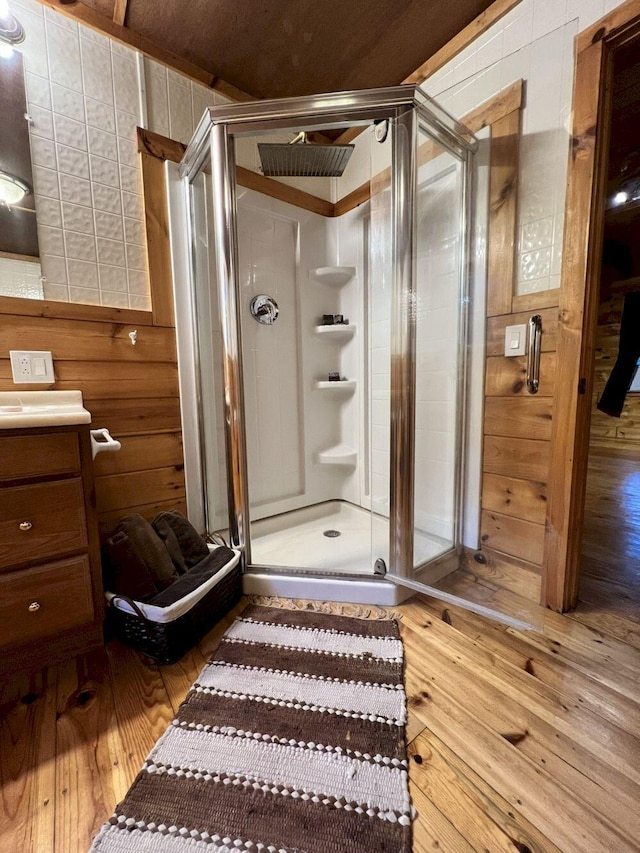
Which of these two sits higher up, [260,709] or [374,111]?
[374,111]

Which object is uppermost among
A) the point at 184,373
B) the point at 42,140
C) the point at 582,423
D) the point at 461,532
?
the point at 42,140

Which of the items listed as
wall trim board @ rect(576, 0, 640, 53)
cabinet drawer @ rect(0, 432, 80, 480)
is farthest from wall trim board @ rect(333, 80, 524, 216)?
cabinet drawer @ rect(0, 432, 80, 480)

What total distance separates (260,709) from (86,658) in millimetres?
607

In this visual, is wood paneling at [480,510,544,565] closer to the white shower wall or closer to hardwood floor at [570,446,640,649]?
hardwood floor at [570,446,640,649]

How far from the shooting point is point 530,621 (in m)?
1.13

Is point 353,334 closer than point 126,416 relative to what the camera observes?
No

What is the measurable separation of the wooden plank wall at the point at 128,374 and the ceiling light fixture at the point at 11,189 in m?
0.34

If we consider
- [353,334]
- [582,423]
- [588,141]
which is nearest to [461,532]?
[582,423]

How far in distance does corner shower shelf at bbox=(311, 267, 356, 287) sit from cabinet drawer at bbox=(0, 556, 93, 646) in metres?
1.75

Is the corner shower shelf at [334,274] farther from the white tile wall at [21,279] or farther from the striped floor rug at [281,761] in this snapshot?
the striped floor rug at [281,761]

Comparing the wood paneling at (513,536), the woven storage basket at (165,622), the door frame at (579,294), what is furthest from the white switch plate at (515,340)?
the woven storage basket at (165,622)

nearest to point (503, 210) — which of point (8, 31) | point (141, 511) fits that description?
point (8, 31)

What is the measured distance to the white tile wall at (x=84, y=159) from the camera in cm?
125

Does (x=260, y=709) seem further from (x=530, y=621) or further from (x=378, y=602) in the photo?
(x=530, y=621)
